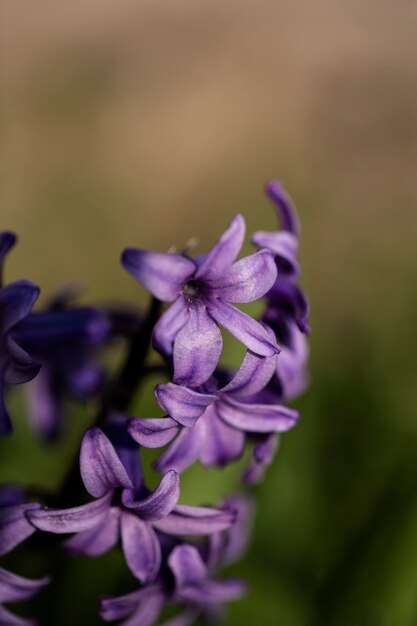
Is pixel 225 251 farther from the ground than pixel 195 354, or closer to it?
farther from the ground

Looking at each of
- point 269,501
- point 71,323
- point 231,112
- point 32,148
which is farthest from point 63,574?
point 231,112

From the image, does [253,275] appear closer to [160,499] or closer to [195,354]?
[195,354]

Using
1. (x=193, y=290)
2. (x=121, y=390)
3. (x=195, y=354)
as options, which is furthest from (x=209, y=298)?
(x=121, y=390)

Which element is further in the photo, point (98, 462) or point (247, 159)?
point (247, 159)

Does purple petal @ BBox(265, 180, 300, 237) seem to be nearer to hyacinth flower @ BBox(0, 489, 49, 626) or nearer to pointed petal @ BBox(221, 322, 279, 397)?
pointed petal @ BBox(221, 322, 279, 397)

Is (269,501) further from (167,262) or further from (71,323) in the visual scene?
(167,262)

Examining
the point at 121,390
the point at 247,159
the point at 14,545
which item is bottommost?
the point at 14,545

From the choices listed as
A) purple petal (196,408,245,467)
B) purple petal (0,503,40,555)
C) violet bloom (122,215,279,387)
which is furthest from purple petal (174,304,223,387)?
purple petal (0,503,40,555)
